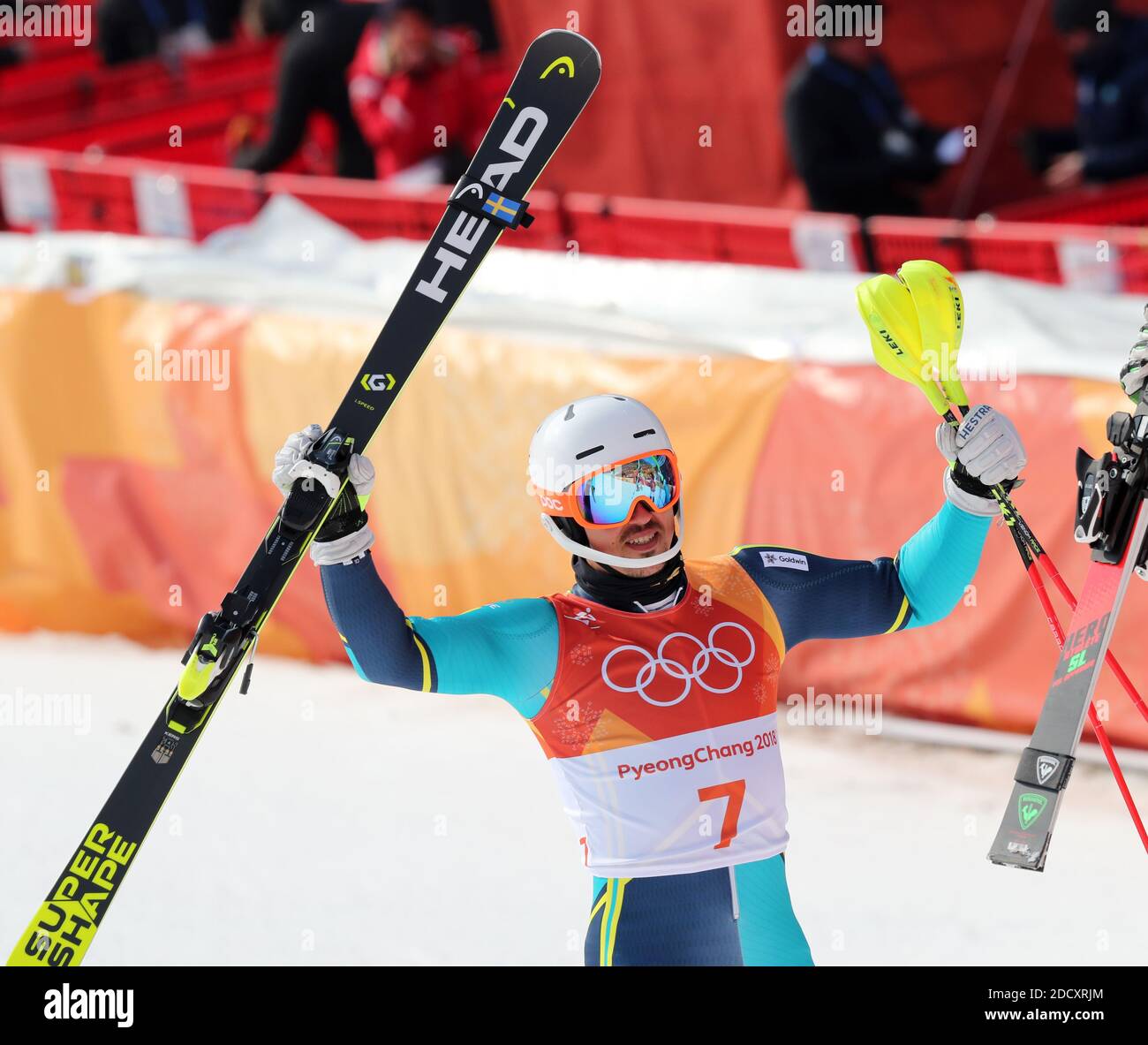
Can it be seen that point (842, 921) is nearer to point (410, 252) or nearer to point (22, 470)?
point (410, 252)

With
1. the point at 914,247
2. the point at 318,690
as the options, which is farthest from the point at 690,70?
the point at 318,690

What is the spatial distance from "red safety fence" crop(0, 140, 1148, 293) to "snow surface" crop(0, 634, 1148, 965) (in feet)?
8.78

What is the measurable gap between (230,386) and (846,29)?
3550mm

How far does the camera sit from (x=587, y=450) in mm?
4285

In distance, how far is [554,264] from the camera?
9.30 m

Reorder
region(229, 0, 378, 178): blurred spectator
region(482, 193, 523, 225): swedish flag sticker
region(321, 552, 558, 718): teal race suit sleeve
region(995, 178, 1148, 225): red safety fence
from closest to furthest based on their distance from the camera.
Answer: region(321, 552, 558, 718): teal race suit sleeve
region(482, 193, 523, 225): swedish flag sticker
region(995, 178, 1148, 225): red safety fence
region(229, 0, 378, 178): blurred spectator

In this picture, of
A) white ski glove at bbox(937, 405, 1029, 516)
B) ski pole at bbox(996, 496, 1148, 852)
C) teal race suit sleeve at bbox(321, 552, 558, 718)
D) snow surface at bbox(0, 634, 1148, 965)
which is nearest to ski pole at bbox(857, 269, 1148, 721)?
ski pole at bbox(996, 496, 1148, 852)

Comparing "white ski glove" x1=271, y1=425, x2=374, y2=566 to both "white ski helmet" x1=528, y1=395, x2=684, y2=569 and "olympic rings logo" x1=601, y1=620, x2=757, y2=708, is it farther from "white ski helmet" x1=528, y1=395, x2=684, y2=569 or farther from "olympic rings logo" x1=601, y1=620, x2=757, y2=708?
"olympic rings logo" x1=601, y1=620, x2=757, y2=708

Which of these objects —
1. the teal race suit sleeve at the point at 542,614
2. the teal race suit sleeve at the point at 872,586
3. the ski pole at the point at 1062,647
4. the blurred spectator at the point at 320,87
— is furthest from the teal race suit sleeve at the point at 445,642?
the blurred spectator at the point at 320,87

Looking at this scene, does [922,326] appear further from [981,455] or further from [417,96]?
[417,96]

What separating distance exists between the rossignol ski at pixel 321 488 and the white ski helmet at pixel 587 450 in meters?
0.42

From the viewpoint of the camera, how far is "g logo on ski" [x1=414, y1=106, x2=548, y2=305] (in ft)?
15.0

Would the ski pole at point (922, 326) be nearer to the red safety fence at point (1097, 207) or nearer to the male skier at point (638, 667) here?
the male skier at point (638, 667)
